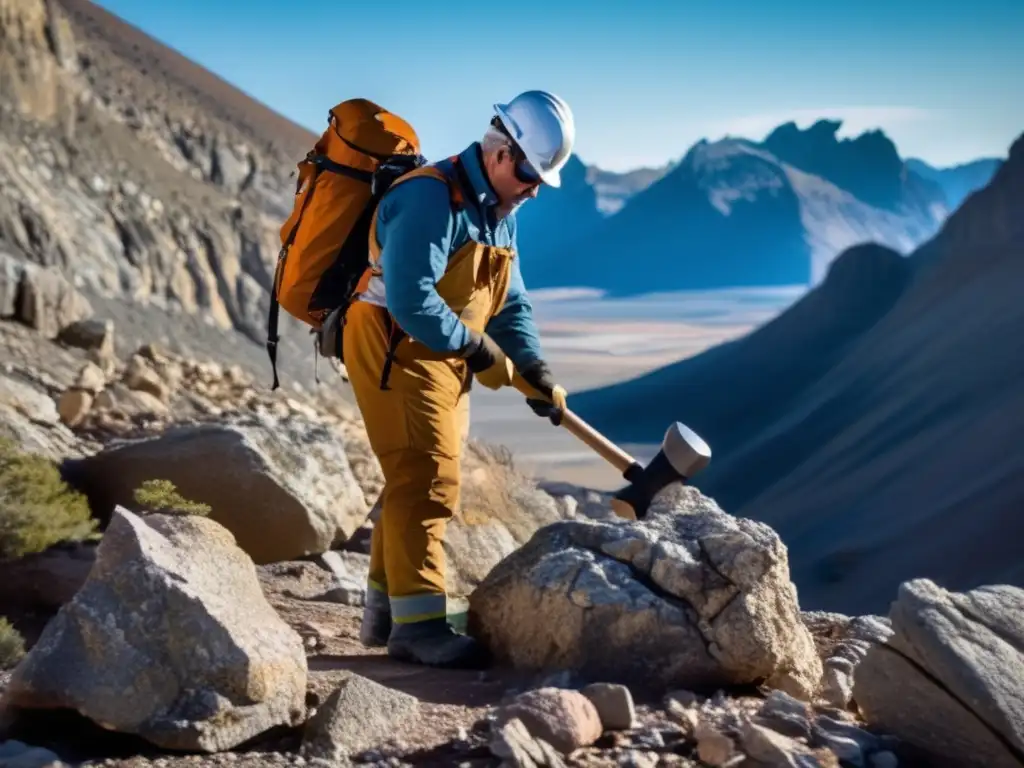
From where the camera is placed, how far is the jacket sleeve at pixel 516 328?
15.6 ft

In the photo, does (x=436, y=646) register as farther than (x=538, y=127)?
Yes

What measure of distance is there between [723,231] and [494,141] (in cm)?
11171

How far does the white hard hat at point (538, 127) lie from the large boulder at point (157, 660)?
1.71 meters

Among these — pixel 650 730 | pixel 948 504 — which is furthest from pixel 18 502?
pixel 948 504

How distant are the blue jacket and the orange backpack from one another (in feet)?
0.93

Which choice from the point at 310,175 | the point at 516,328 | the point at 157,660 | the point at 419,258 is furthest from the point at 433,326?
the point at 157,660

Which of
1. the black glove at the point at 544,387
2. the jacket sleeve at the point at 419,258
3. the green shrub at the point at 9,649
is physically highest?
the jacket sleeve at the point at 419,258

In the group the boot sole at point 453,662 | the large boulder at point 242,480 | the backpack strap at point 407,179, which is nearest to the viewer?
the backpack strap at point 407,179

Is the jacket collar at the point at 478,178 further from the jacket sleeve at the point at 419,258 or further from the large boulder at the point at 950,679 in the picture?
the large boulder at the point at 950,679

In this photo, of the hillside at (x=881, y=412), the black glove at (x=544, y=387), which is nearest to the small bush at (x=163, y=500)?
the black glove at (x=544, y=387)

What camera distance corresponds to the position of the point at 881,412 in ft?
118

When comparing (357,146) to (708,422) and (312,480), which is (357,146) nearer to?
(312,480)

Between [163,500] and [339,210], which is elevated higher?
[339,210]

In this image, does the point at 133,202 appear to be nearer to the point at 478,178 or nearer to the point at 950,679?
the point at 478,178
